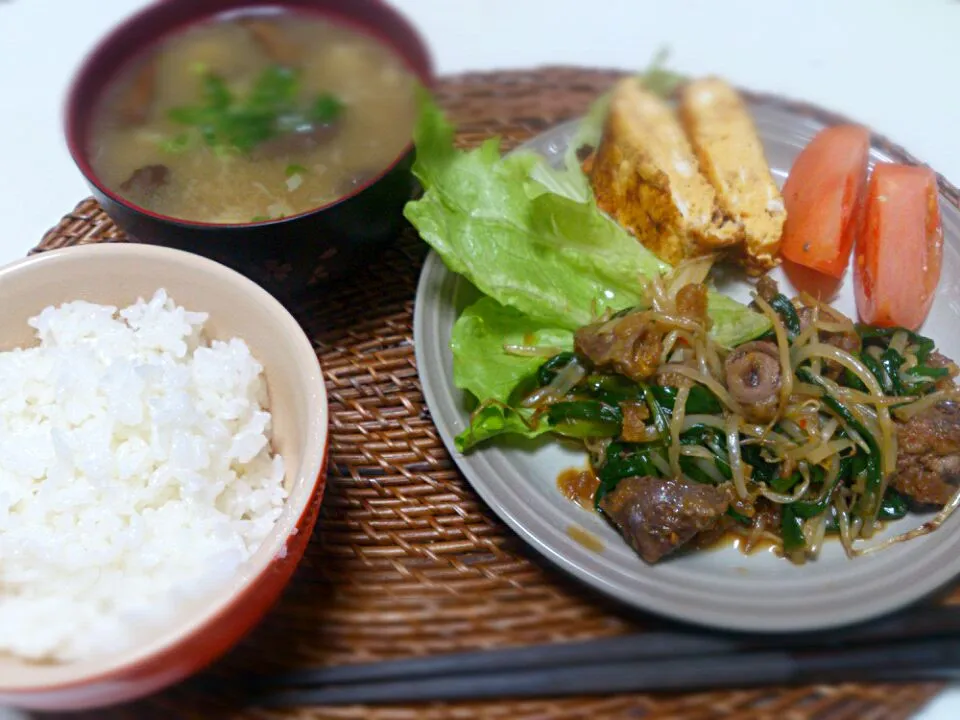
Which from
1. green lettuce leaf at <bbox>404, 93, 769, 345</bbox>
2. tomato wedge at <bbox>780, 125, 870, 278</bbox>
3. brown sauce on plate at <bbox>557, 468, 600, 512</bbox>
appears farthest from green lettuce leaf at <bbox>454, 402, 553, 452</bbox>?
tomato wedge at <bbox>780, 125, 870, 278</bbox>

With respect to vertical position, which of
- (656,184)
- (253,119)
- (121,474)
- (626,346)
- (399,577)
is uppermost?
(656,184)

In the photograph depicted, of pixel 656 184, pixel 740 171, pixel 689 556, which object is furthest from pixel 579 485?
pixel 740 171

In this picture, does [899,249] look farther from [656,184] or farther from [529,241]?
[529,241]

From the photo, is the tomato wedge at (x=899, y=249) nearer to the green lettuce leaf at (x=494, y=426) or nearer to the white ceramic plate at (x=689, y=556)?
the white ceramic plate at (x=689, y=556)

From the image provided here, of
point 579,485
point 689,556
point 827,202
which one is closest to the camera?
point 689,556

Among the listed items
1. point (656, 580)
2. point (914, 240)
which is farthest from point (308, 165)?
point (914, 240)

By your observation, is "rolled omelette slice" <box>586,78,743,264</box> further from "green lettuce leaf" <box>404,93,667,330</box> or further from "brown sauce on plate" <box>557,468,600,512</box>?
"brown sauce on plate" <box>557,468,600,512</box>

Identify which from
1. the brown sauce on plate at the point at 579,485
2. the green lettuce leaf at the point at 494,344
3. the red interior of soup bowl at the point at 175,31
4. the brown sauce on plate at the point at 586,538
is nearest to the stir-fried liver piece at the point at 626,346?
the green lettuce leaf at the point at 494,344
